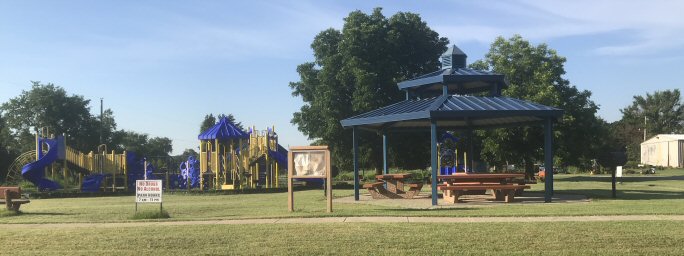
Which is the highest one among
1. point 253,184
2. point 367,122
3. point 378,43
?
point 378,43

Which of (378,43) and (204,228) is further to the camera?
(378,43)

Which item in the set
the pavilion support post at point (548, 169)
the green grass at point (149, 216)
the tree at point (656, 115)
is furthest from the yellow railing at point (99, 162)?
the tree at point (656, 115)

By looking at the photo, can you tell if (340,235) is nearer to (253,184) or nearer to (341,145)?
(253,184)

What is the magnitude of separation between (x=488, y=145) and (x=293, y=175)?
27.7 metres

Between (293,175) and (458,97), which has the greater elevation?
(458,97)

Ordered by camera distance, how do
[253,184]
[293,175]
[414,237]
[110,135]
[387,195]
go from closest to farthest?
[414,237]
[293,175]
[387,195]
[253,184]
[110,135]

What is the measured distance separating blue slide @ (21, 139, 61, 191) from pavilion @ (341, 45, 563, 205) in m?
19.2

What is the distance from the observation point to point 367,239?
32.4ft

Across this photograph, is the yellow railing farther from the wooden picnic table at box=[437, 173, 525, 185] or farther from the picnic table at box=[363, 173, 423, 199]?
the wooden picnic table at box=[437, 173, 525, 185]

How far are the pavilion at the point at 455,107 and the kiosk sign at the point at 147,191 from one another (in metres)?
7.56

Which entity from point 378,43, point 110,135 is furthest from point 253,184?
point 110,135

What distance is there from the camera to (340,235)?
10.2m

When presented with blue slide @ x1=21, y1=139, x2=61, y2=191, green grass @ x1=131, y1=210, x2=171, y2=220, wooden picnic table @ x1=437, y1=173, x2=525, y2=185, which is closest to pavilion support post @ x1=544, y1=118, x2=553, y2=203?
wooden picnic table @ x1=437, y1=173, x2=525, y2=185

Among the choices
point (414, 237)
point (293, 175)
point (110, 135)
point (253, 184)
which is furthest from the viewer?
point (110, 135)
